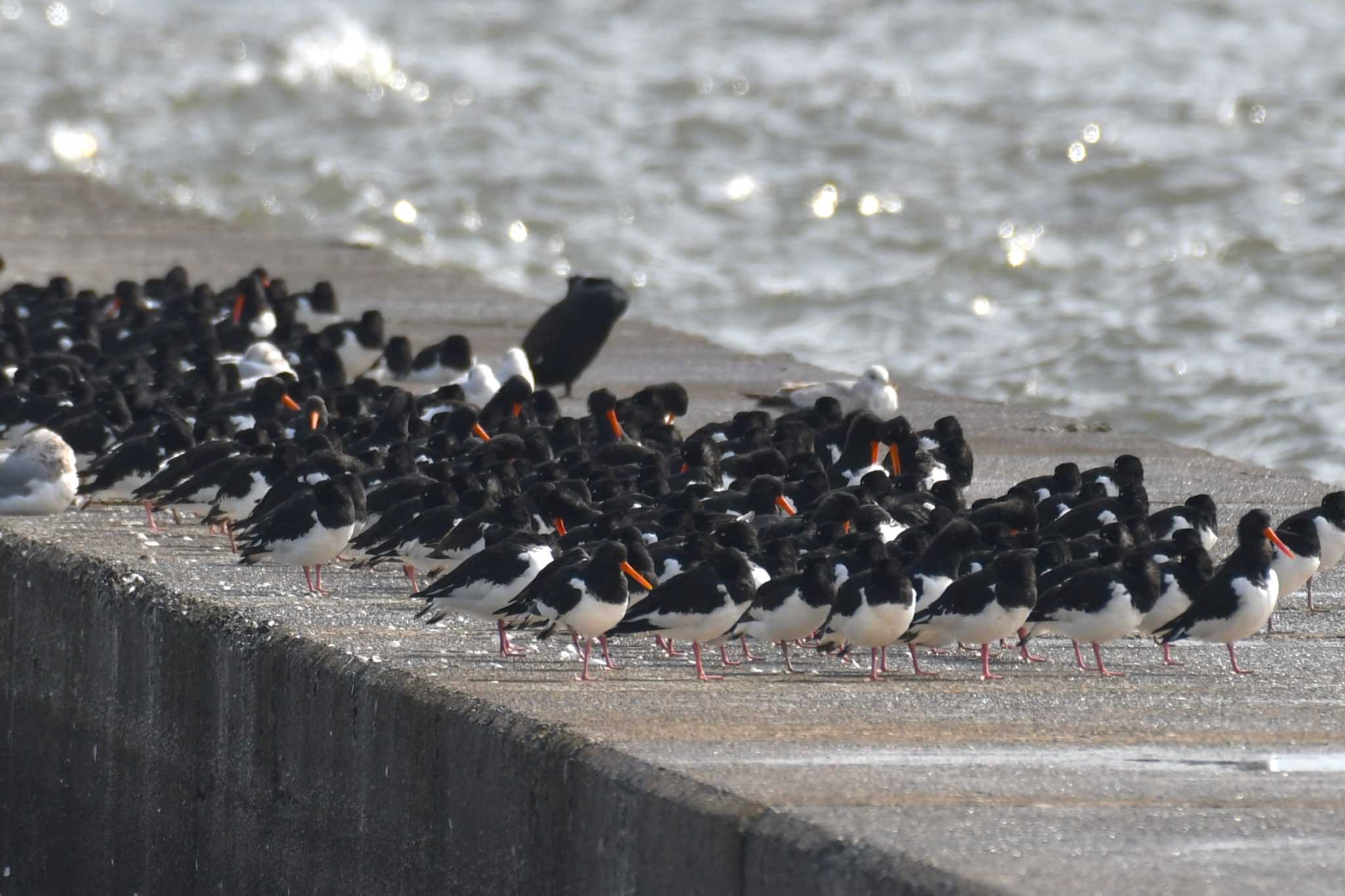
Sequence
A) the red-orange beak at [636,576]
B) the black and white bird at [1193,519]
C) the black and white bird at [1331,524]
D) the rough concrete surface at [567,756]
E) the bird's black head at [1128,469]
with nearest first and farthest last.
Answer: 1. the rough concrete surface at [567,756]
2. the red-orange beak at [636,576]
3. the black and white bird at [1331,524]
4. the black and white bird at [1193,519]
5. the bird's black head at [1128,469]

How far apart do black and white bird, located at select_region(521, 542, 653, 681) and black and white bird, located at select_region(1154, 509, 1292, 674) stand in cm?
190

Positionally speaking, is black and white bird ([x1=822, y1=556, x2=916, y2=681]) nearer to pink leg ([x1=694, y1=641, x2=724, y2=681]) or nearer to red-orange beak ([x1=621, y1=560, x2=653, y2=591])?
pink leg ([x1=694, y1=641, x2=724, y2=681])

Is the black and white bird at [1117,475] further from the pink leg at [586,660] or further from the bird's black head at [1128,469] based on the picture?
the pink leg at [586,660]

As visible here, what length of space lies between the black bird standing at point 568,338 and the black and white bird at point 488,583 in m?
7.16

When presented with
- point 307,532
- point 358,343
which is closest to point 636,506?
point 307,532

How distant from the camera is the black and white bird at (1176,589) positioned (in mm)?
8867

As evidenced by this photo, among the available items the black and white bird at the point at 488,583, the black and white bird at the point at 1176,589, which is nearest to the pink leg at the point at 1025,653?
the black and white bird at the point at 1176,589

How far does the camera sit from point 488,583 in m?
8.62

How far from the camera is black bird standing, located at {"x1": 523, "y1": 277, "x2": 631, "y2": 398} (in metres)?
15.9

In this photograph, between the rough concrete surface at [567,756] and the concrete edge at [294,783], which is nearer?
the rough concrete surface at [567,756]

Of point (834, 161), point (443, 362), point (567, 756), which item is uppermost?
point (834, 161)

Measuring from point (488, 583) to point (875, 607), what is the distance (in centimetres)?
132

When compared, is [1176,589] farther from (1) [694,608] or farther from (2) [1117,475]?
(2) [1117,475]

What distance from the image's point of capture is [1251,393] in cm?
2430
